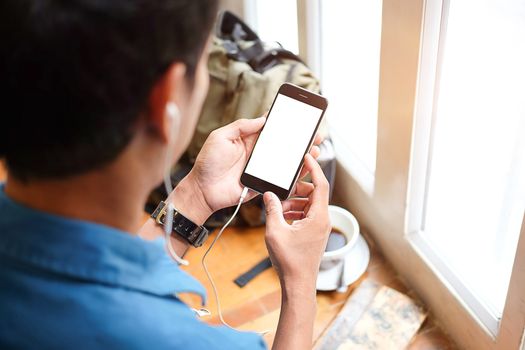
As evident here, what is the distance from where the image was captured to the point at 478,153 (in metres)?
1.03

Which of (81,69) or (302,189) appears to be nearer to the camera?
(81,69)

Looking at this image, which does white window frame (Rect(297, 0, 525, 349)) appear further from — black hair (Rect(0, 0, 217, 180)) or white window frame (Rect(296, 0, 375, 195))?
black hair (Rect(0, 0, 217, 180))

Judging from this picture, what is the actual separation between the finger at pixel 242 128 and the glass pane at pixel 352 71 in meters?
0.43

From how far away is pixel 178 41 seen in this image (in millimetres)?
454

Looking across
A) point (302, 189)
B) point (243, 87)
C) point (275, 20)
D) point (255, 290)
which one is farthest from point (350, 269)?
point (275, 20)

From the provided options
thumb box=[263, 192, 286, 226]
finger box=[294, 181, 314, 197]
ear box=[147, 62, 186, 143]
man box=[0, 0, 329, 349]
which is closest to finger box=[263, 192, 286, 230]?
thumb box=[263, 192, 286, 226]

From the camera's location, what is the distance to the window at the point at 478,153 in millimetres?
904

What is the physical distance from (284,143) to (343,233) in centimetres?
48

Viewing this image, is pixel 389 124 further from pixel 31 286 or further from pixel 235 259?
pixel 31 286

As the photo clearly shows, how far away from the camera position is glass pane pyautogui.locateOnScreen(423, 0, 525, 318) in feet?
2.95

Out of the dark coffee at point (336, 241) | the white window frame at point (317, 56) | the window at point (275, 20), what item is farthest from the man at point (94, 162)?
the window at point (275, 20)

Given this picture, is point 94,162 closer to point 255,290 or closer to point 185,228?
point 185,228

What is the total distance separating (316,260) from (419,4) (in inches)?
19.6

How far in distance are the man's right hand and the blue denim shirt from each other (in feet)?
0.88
